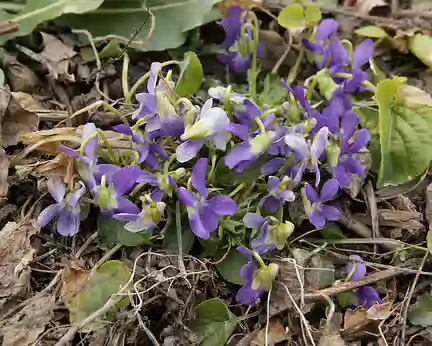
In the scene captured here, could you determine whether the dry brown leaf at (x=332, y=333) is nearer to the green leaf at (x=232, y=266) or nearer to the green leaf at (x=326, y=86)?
the green leaf at (x=232, y=266)

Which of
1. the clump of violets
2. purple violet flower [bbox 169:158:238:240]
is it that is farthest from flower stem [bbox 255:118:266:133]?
purple violet flower [bbox 169:158:238:240]

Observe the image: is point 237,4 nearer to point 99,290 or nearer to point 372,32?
point 372,32

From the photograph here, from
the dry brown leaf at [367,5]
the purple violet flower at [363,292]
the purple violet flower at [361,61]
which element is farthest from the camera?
the dry brown leaf at [367,5]

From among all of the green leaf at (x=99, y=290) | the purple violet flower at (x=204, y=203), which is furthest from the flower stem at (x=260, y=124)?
the green leaf at (x=99, y=290)

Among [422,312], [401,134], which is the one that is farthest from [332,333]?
[401,134]

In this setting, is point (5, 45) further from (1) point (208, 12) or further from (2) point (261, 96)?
(2) point (261, 96)

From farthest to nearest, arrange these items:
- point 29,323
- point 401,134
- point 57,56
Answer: point 57,56, point 401,134, point 29,323

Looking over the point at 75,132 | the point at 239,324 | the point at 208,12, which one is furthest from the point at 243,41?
the point at 239,324
